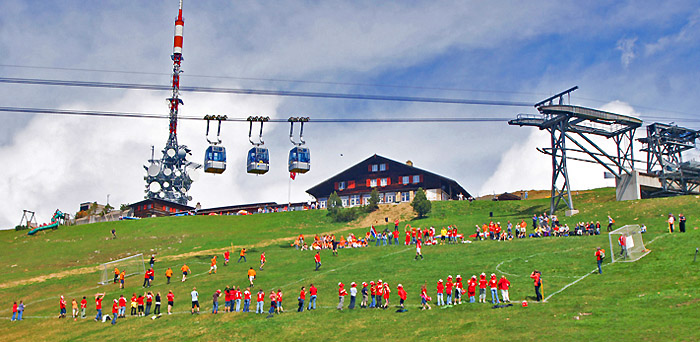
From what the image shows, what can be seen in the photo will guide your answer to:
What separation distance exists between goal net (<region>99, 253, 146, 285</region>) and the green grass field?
1.36 meters

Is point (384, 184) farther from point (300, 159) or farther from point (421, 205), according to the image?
point (300, 159)

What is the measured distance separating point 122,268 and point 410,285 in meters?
27.9

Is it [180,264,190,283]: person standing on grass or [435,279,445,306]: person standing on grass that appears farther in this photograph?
[180,264,190,283]: person standing on grass

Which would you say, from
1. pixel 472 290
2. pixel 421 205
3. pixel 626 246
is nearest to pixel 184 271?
pixel 472 290

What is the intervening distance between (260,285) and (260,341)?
13.7m

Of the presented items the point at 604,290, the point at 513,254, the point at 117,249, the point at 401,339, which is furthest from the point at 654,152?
the point at 117,249

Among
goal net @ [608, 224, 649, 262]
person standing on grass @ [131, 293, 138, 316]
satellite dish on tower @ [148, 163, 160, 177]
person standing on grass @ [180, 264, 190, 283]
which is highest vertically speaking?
satellite dish on tower @ [148, 163, 160, 177]

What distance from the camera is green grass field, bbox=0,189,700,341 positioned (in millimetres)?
29250

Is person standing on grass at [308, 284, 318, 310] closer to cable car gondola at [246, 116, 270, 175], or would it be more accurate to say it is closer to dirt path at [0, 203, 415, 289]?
cable car gondola at [246, 116, 270, 175]

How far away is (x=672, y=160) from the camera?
84.1 meters

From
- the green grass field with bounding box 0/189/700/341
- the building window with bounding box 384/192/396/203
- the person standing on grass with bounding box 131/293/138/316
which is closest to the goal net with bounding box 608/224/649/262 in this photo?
the green grass field with bounding box 0/189/700/341

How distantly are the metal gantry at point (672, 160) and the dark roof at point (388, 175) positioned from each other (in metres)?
36.6

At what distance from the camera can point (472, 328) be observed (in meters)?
29.5

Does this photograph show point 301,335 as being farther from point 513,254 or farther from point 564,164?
point 564,164
